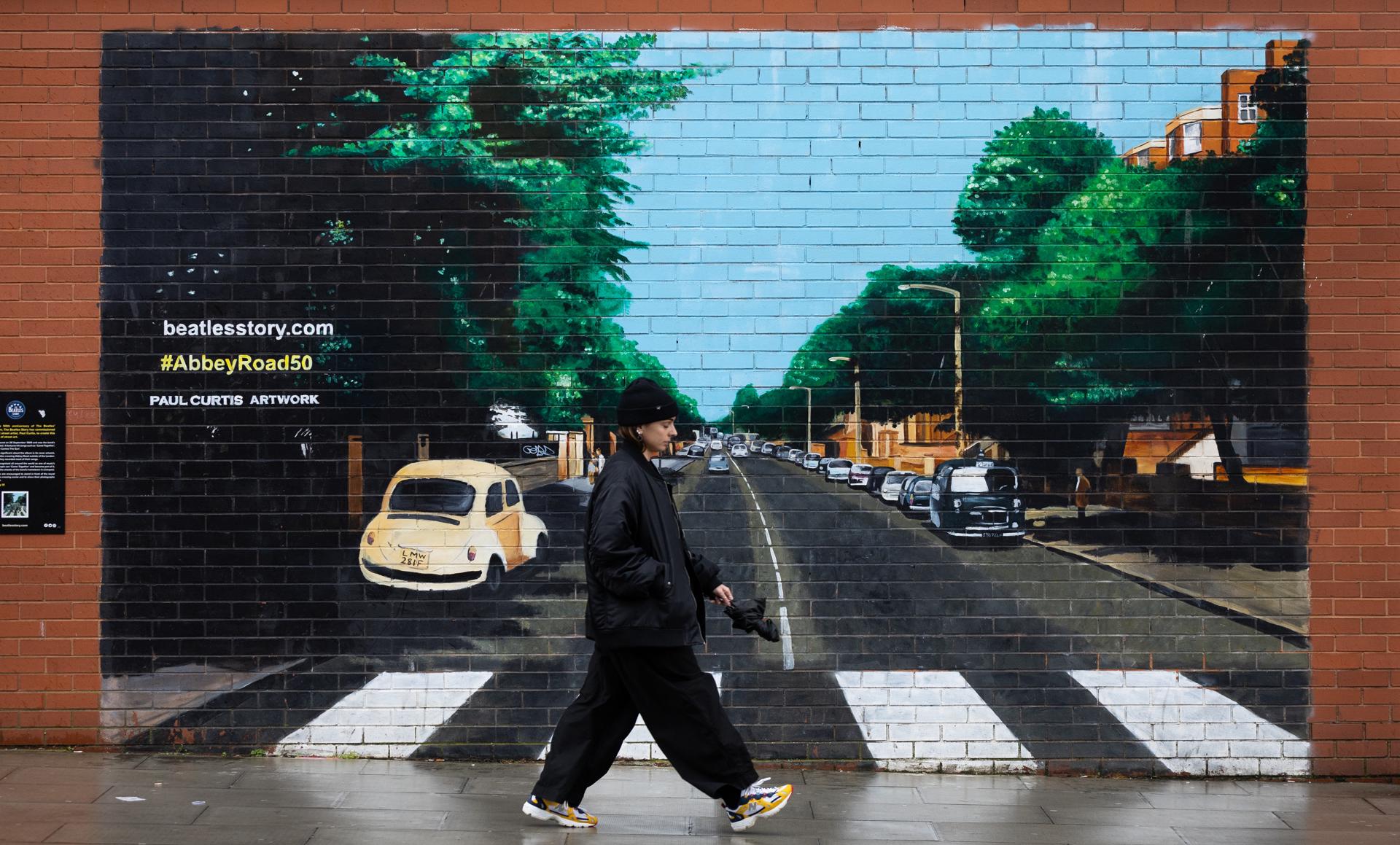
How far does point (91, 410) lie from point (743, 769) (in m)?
4.63

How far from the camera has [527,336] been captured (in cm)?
751

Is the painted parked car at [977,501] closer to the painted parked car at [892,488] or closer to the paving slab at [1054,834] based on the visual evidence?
the painted parked car at [892,488]

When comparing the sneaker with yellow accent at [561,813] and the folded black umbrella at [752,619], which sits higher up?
the folded black umbrella at [752,619]

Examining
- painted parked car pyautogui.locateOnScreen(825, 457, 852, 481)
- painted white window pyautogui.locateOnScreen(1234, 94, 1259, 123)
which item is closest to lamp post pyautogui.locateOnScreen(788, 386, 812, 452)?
painted parked car pyautogui.locateOnScreen(825, 457, 852, 481)

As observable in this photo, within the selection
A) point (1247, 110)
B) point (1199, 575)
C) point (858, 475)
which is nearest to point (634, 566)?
point (858, 475)

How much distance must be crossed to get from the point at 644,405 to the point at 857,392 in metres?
2.05

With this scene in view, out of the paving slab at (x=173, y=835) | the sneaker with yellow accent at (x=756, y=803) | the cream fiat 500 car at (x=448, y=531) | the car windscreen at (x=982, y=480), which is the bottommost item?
the paving slab at (x=173, y=835)

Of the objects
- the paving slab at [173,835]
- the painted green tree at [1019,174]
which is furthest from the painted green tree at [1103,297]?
the paving slab at [173,835]

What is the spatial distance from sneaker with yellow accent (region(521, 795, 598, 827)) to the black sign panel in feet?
12.0

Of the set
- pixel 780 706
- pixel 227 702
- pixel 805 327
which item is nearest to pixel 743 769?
pixel 780 706

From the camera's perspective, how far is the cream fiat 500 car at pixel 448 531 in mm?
7434

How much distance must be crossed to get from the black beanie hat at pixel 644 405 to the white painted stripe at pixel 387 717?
2.35 metres

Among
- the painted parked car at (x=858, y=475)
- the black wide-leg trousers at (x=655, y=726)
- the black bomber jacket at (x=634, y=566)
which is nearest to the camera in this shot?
the black bomber jacket at (x=634, y=566)

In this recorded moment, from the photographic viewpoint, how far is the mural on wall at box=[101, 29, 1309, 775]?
7414 millimetres
